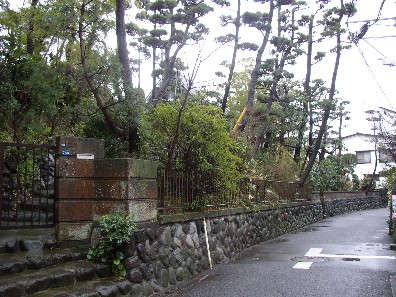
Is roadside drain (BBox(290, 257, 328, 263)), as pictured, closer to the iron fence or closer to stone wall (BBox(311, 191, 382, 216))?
the iron fence

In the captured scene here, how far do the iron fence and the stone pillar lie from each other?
3.52 ft

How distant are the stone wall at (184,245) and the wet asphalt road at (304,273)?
25 cm

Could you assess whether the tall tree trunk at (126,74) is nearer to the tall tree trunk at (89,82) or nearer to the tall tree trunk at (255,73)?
the tall tree trunk at (89,82)

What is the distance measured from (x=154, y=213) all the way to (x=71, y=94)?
474cm

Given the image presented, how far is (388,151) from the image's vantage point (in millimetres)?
18578

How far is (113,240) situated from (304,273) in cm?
374

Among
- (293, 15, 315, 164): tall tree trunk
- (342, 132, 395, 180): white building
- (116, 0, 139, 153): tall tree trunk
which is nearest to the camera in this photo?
(116, 0, 139, 153): tall tree trunk

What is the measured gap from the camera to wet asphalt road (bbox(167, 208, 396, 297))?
6441 mm

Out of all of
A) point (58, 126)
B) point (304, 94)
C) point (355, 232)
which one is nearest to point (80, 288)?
point (58, 126)

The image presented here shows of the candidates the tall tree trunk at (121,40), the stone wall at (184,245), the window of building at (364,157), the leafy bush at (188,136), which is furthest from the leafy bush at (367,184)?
the tall tree trunk at (121,40)

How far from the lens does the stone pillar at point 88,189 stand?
236 inches

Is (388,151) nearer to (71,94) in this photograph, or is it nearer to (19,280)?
(71,94)

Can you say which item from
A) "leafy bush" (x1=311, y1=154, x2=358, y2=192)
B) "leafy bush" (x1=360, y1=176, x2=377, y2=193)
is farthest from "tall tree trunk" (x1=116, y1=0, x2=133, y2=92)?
"leafy bush" (x1=360, y1=176, x2=377, y2=193)

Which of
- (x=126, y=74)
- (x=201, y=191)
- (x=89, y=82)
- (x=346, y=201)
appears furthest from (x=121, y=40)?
(x=346, y=201)
